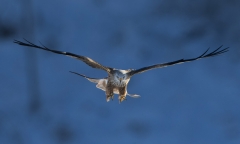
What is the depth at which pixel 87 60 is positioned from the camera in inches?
105

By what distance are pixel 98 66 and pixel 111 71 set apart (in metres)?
0.10

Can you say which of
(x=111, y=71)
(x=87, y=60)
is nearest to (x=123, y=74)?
(x=111, y=71)

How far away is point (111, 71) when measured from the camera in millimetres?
2748

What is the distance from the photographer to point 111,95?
2771 millimetres

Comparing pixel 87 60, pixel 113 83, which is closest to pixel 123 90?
pixel 113 83

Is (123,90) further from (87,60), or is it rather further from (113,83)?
(87,60)

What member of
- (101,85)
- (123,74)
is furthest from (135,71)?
(101,85)

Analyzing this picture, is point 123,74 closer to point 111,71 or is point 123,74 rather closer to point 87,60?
point 111,71

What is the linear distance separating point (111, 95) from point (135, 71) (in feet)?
0.71

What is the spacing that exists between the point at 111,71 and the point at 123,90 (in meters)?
0.14

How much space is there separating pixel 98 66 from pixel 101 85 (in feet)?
0.67

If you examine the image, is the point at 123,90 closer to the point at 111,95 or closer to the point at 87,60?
the point at 111,95

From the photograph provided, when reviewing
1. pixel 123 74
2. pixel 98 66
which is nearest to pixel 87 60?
pixel 98 66

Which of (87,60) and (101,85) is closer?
(87,60)
